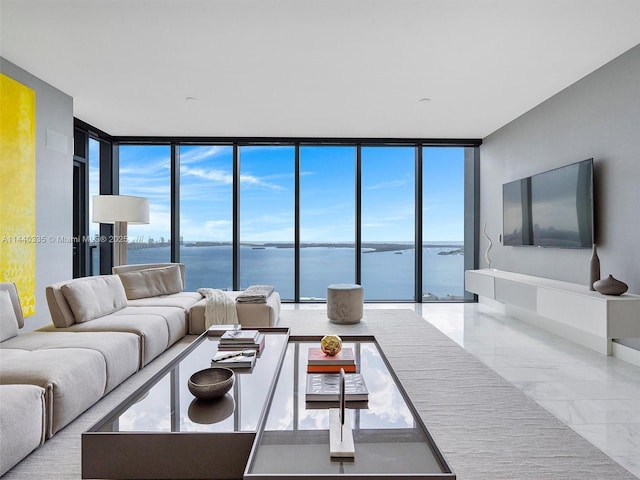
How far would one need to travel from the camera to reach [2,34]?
117 inches

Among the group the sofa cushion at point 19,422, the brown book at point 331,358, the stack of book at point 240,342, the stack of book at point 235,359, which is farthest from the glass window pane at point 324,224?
the sofa cushion at point 19,422

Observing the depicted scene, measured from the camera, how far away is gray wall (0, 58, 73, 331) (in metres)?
3.79

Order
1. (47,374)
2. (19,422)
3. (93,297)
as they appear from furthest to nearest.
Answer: (93,297), (47,374), (19,422)

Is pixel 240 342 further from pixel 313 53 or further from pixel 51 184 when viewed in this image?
pixel 51 184

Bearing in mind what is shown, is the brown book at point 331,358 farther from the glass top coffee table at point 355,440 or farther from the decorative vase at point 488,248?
the decorative vase at point 488,248

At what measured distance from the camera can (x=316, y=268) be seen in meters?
6.11

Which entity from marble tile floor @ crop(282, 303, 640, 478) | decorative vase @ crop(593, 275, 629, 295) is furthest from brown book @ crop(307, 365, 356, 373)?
decorative vase @ crop(593, 275, 629, 295)

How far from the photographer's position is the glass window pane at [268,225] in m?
6.01

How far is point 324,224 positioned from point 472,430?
4372 mm

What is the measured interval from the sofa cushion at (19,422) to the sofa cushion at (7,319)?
0.87 m

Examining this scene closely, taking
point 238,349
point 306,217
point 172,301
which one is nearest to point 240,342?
point 238,349

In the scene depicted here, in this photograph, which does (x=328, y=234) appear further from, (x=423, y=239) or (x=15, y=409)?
(x=15, y=409)

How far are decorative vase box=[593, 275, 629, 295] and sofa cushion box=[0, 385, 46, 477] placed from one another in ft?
12.9

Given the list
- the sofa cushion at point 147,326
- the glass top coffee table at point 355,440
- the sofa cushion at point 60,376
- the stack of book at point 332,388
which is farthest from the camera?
the sofa cushion at point 147,326
